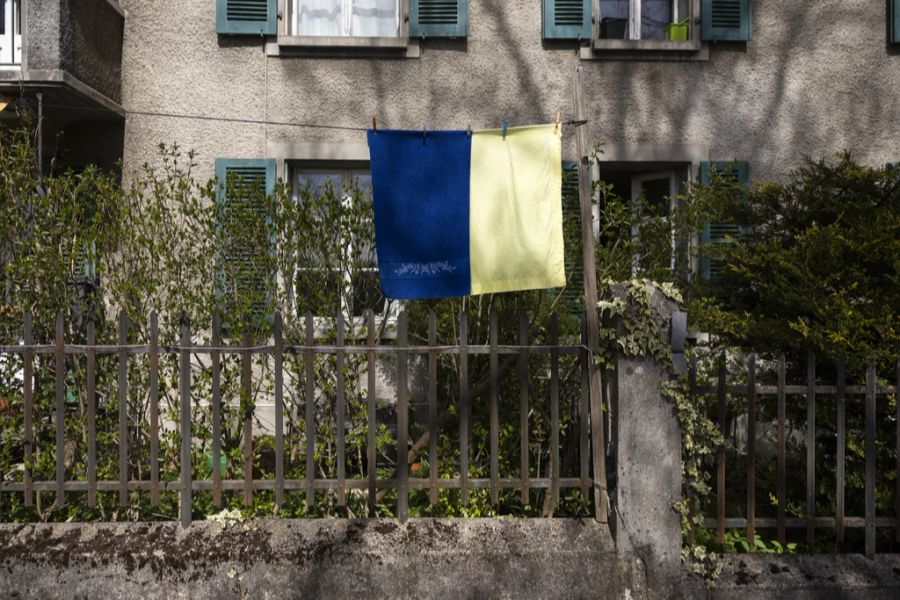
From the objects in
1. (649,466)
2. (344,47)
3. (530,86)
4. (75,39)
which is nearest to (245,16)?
(344,47)

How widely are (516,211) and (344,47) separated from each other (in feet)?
14.2

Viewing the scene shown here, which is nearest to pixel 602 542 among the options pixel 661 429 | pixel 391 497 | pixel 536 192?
pixel 661 429

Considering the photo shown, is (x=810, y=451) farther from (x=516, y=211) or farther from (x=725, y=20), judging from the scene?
(x=725, y=20)

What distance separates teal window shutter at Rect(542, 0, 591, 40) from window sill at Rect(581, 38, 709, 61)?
0.56 ft

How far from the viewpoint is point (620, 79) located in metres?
7.64

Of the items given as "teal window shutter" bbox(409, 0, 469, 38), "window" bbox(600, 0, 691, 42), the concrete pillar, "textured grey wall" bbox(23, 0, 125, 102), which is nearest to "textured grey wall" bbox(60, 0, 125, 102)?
"textured grey wall" bbox(23, 0, 125, 102)

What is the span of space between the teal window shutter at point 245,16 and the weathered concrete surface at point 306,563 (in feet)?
17.1

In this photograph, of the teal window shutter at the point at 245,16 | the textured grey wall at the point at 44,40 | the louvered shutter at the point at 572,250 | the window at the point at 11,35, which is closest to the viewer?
the louvered shutter at the point at 572,250

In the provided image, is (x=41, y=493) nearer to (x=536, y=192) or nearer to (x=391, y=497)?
(x=391, y=497)

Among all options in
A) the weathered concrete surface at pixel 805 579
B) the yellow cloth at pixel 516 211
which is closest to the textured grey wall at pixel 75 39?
the yellow cloth at pixel 516 211

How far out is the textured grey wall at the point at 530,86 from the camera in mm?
7477

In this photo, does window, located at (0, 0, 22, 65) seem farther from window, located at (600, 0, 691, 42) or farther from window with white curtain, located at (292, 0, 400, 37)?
window, located at (600, 0, 691, 42)

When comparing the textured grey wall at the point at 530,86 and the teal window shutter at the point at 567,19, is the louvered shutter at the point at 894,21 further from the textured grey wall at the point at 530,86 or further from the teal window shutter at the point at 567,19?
the teal window shutter at the point at 567,19

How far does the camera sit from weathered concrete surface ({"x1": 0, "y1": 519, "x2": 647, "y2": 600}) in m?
3.68
